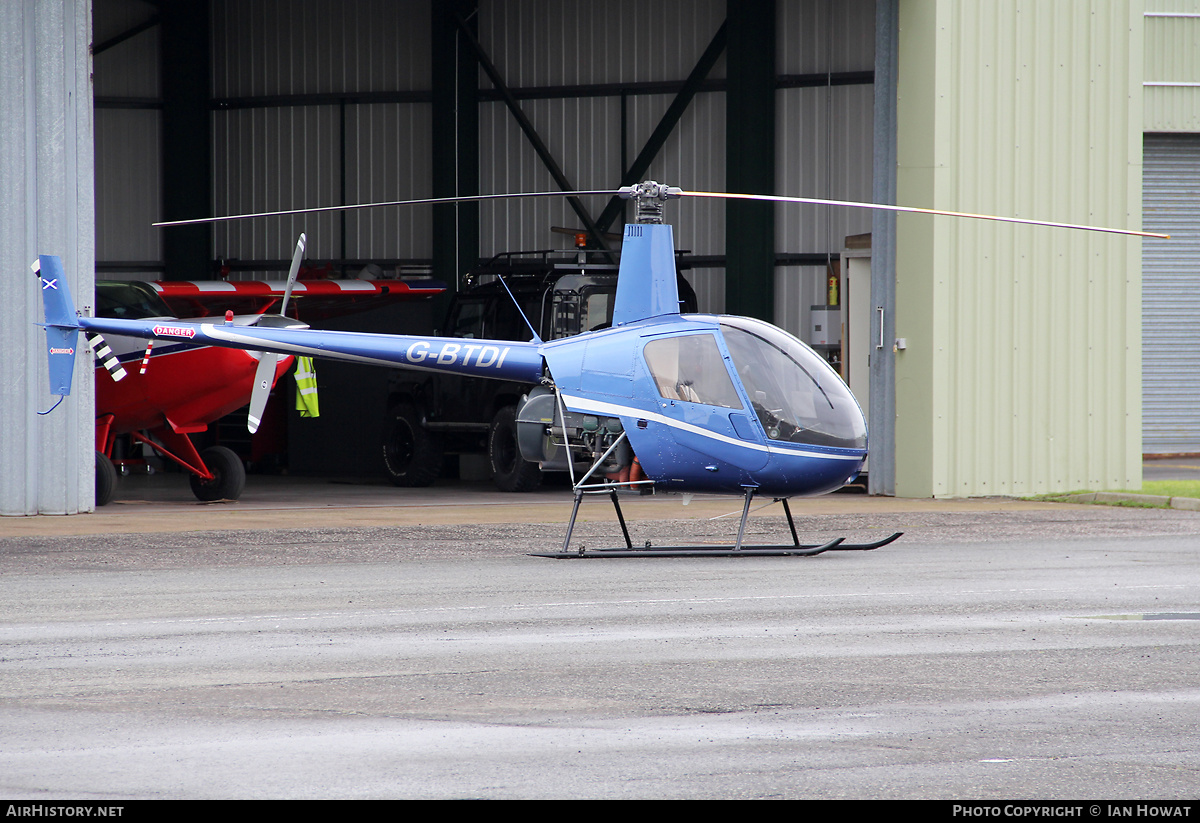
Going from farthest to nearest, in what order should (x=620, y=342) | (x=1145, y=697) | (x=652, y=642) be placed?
(x=620, y=342), (x=652, y=642), (x=1145, y=697)

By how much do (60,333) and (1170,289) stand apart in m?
18.5

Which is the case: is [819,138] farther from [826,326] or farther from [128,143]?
[128,143]

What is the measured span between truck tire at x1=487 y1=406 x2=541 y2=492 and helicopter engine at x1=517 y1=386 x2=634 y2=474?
7.39m

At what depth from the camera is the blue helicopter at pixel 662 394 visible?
34.7ft

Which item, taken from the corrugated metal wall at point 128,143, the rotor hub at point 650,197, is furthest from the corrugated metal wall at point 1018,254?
the corrugated metal wall at point 128,143

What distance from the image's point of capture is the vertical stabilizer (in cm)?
1116

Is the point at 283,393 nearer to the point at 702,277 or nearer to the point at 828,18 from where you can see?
the point at 702,277

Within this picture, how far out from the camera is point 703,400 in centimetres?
1070

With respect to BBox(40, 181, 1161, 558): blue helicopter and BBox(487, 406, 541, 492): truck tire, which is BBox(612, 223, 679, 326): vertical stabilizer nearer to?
BBox(40, 181, 1161, 558): blue helicopter

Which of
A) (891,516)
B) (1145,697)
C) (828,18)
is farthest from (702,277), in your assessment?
(1145,697)

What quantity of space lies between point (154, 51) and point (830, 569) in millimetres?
19466

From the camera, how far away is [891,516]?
14.7 meters

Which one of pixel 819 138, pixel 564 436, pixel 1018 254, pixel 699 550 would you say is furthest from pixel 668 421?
pixel 819 138

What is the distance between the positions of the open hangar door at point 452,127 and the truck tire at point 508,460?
4.95m
